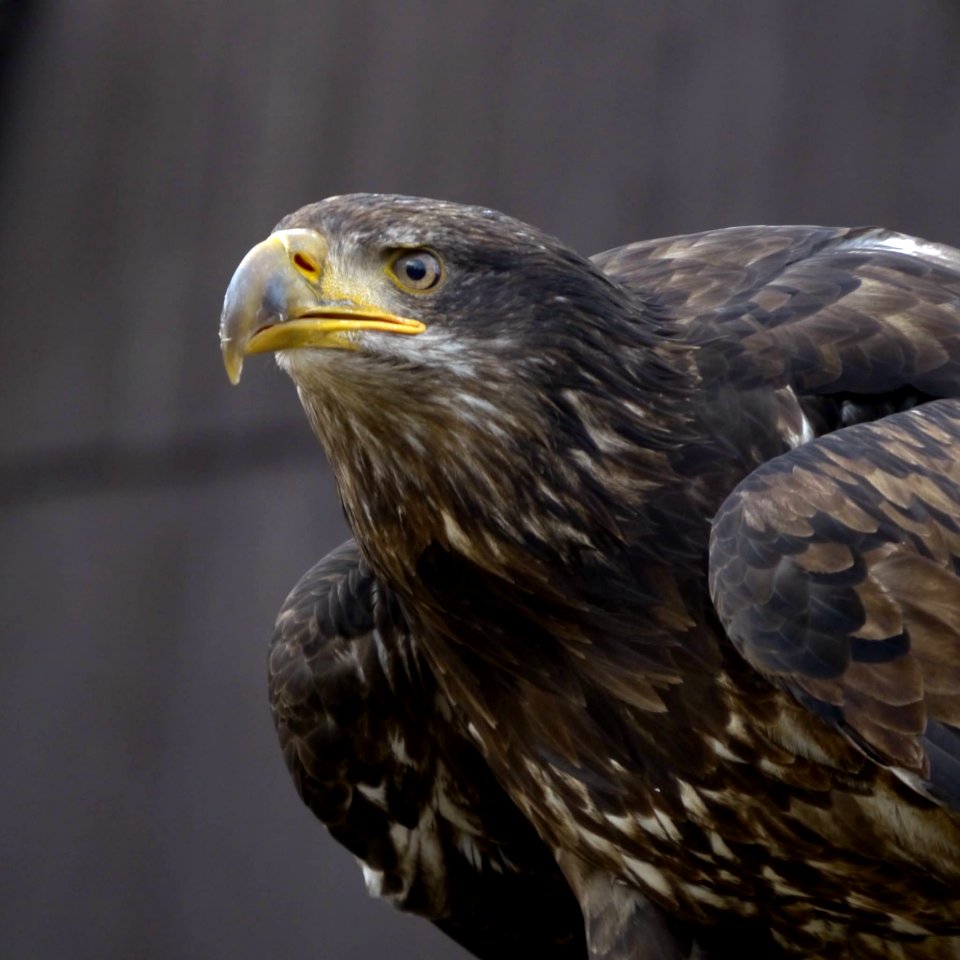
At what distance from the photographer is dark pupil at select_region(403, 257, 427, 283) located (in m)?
2.91

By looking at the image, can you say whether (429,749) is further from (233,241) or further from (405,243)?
(233,241)

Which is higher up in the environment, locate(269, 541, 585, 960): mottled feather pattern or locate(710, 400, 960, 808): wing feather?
locate(710, 400, 960, 808): wing feather

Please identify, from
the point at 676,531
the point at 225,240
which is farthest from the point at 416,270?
the point at 225,240

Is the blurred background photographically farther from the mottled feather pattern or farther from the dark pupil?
the dark pupil

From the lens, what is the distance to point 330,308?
112 inches

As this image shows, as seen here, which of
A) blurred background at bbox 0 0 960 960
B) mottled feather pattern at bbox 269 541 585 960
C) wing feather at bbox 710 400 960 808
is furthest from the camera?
blurred background at bbox 0 0 960 960

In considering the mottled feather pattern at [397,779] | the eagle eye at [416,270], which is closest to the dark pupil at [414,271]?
the eagle eye at [416,270]

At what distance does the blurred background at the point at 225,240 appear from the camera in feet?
16.1

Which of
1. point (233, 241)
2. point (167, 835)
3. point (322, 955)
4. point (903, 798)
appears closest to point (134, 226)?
point (233, 241)

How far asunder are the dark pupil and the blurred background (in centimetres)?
216

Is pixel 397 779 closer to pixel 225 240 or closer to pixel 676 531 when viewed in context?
pixel 676 531

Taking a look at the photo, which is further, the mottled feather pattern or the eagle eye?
the mottled feather pattern

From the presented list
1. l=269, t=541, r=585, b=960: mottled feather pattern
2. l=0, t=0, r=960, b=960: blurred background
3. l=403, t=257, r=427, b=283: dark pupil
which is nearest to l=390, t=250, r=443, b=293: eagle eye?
l=403, t=257, r=427, b=283: dark pupil

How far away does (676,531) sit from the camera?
3.06 metres
